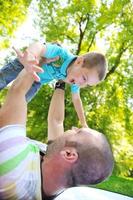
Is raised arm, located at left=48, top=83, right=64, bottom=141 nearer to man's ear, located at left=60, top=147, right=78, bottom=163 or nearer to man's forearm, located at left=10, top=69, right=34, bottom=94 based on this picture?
man's forearm, located at left=10, top=69, right=34, bottom=94

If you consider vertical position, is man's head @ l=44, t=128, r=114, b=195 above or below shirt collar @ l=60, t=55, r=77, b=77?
below

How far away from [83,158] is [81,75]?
1615mm

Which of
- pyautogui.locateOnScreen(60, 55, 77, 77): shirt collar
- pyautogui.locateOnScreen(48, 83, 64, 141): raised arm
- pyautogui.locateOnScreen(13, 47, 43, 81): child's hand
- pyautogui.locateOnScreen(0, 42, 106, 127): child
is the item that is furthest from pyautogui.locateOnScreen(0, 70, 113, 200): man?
pyautogui.locateOnScreen(60, 55, 77, 77): shirt collar

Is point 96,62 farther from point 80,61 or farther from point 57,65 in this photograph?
point 57,65

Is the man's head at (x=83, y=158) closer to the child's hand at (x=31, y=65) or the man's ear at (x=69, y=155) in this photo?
the man's ear at (x=69, y=155)

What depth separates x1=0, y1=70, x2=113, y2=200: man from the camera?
1237 mm

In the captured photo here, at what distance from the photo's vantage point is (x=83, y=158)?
126 cm

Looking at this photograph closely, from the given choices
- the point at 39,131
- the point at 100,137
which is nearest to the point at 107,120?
the point at 39,131

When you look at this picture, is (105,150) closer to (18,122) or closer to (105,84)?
(18,122)

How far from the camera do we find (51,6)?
15.9 metres

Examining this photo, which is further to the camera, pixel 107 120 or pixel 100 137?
pixel 107 120

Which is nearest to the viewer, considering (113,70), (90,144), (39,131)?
(90,144)

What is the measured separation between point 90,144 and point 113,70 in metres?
14.7

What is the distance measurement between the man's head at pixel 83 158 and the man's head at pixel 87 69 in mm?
1524
